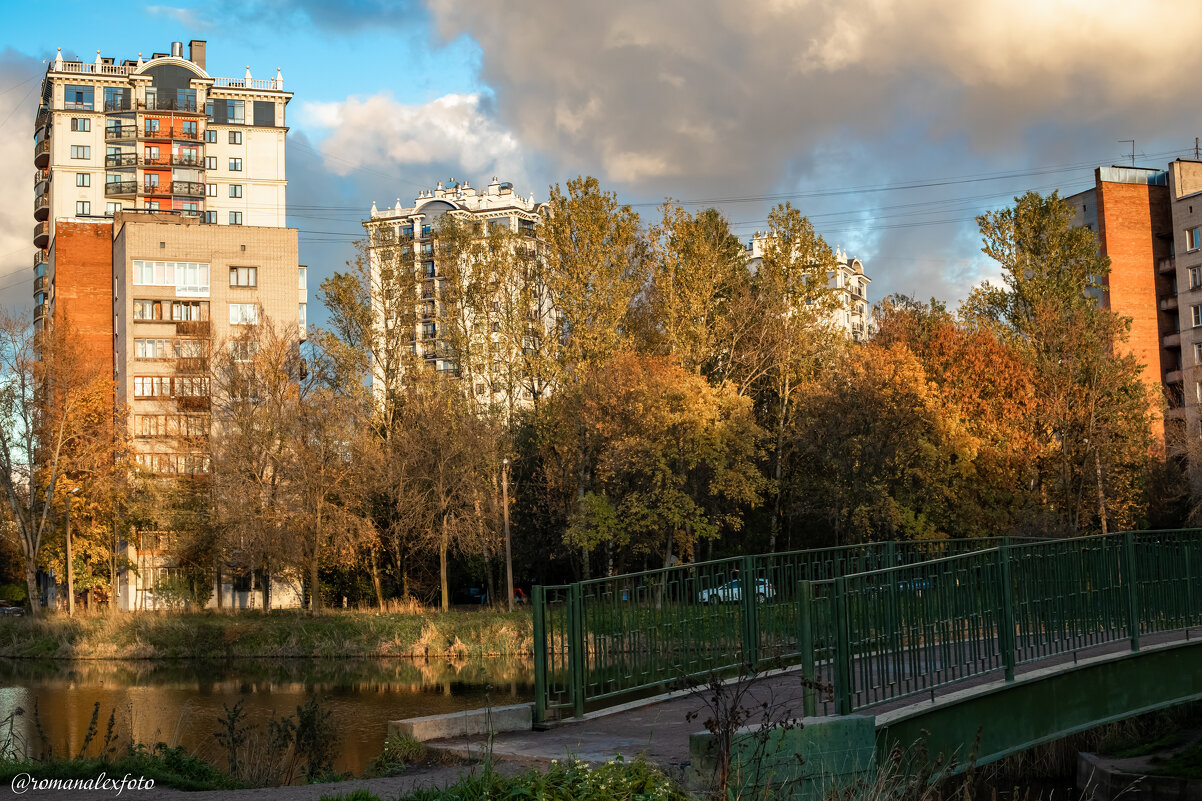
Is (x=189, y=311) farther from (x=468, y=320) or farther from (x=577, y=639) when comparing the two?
(x=577, y=639)

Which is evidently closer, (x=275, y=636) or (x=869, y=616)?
(x=869, y=616)

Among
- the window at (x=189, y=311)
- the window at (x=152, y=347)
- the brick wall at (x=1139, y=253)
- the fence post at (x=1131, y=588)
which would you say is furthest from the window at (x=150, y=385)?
the fence post at (x=1131, y=588)

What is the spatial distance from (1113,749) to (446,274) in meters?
39.0

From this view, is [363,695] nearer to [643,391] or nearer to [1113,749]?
[643,391]

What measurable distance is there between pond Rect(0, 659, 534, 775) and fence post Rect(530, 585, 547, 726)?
7103mm

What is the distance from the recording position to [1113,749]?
18.0 m

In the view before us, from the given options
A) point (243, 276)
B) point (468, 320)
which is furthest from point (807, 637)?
point (243, 276)

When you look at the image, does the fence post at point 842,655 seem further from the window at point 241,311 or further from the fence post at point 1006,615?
the window at point 241,311

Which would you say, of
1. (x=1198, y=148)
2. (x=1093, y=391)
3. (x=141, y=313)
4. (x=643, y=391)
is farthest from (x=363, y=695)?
(x=1198, y=148)

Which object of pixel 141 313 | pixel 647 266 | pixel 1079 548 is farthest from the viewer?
pixel 141 313

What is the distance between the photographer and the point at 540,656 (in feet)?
37.9

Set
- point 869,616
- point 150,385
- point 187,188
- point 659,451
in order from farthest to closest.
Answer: point 187,188
point 150,385
point 659,451
point 869,616

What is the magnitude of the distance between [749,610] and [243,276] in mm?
55357

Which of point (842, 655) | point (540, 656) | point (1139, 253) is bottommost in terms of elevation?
point (540, 656)
